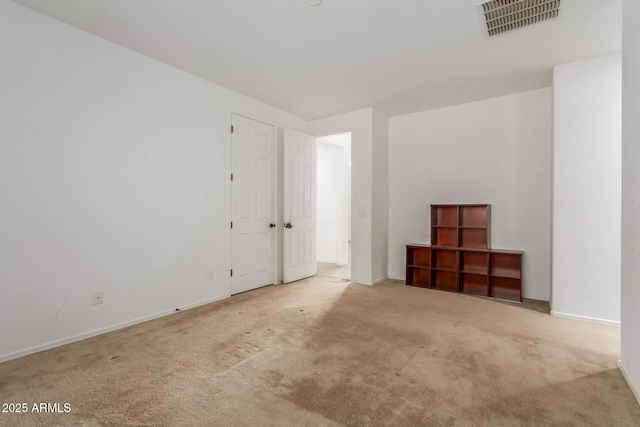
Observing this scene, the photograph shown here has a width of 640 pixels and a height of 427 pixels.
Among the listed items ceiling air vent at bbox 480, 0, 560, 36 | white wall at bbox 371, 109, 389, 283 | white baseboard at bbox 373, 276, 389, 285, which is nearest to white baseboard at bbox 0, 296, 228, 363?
white baseboard at bbox 373, 276, 389, 285

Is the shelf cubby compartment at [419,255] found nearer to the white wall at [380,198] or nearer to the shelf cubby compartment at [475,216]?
the white wall at [380,198]

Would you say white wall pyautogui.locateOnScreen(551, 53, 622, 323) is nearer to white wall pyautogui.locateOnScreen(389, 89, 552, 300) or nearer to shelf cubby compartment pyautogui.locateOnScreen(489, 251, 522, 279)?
shelf cubby compartment pyautogui.locateOnScreen(489, 251, 522, 279)

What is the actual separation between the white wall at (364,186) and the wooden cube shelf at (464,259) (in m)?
0.65

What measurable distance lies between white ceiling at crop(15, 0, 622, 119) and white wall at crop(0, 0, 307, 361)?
281mm

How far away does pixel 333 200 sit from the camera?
6723 millimetres

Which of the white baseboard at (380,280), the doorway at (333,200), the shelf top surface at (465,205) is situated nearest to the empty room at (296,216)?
the shelf top surface at (465,205)

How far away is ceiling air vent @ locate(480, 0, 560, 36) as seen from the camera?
7.75 ft

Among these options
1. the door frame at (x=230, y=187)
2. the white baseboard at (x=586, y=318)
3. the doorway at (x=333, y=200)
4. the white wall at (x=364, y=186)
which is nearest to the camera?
the white baseboard at (x=586, y=318)

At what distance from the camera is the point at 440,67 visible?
340 centimetres

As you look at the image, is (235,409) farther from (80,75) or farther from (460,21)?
(460,21)

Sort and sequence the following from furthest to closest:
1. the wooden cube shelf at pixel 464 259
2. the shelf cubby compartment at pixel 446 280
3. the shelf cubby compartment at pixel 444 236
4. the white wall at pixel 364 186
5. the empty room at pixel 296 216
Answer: the white wall at pixel 364 186
the shelf cubby compartment at pixel 444 236
the shelf cubby compartment at pixel 446 280
the wooden cube shelf at pixel 464 259
the empty room at pixel 296 216

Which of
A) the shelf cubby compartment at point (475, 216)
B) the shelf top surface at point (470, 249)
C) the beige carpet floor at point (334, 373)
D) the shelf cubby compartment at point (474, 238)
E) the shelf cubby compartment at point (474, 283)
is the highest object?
the shelf cubby compartment at point (475, 216)

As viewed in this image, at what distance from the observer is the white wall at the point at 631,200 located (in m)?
1.86

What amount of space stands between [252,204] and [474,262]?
3347mm
